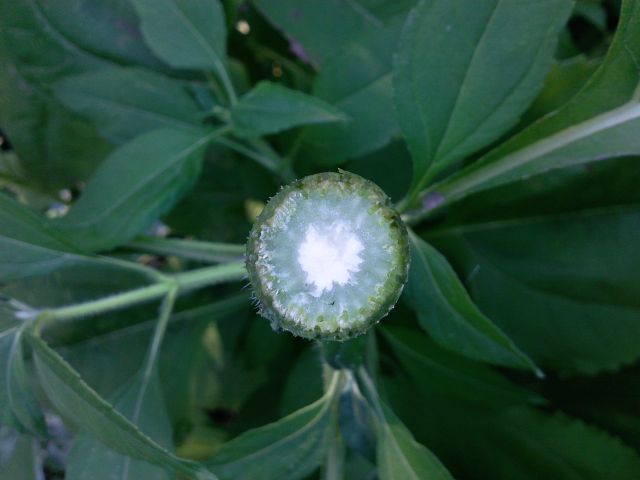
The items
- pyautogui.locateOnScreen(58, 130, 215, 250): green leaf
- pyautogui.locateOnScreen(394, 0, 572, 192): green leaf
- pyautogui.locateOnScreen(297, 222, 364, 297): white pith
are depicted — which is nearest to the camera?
pyautogui.locateOnScreen(297, 222, 364, 297): white pith

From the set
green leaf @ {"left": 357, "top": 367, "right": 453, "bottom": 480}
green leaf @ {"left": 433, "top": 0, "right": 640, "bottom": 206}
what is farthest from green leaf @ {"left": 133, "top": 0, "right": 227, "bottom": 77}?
green leaf @ {"left": 357, "top": 367, "right": 453, "bottom": 480}

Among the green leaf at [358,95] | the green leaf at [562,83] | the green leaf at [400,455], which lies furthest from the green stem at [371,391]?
the green leaf at [562,83]

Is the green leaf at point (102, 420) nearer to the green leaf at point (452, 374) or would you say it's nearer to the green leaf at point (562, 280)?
the green leaf at point (452, 374)

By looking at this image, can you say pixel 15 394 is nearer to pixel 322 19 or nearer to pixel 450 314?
pixel 450 314

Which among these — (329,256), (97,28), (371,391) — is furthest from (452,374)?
(97,28)

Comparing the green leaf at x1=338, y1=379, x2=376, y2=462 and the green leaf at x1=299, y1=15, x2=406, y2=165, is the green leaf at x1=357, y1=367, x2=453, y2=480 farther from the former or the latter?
the green leaf at x1=299, y1=15, x2=406, y2=165

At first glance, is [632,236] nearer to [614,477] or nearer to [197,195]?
[614,477]

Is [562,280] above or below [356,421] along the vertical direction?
above
